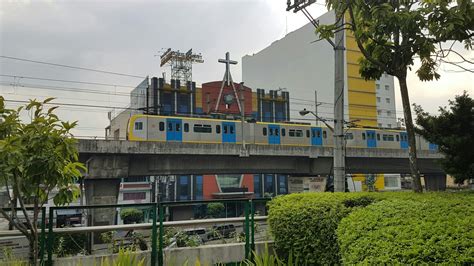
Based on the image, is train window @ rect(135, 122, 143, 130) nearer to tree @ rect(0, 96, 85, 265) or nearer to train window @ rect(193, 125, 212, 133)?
train window @ rect(193, 125, 212, 133)

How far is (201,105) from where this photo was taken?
2303 inches

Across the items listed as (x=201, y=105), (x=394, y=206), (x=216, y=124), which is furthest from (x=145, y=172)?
(x=201, y=105)

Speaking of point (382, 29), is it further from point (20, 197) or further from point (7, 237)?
point (7, 237)

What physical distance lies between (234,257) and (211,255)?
1.28 ft

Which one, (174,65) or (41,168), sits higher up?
(174,65)

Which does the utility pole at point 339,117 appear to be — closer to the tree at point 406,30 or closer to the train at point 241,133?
the tree at point 406,30

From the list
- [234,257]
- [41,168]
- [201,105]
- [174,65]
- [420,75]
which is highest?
[174,65]

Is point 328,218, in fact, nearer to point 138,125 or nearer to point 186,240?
point 186,240

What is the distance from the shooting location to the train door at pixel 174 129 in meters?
28.6

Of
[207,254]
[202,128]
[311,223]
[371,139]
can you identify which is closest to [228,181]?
[371,139]

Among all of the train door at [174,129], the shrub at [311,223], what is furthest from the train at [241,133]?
the shrub at [311,223]

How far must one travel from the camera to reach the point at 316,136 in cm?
3541

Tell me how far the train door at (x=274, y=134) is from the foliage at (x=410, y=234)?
28352mm

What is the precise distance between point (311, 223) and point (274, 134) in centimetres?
2786
